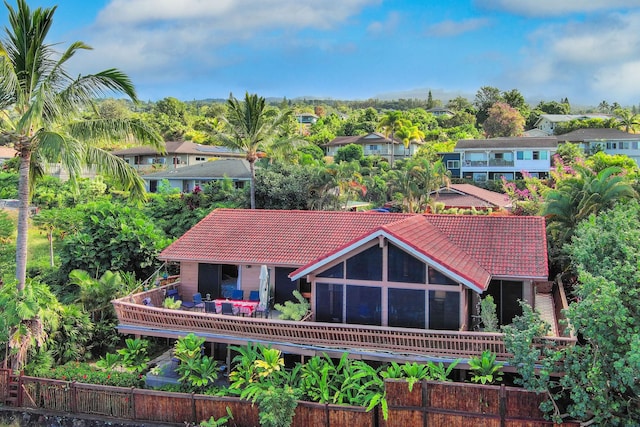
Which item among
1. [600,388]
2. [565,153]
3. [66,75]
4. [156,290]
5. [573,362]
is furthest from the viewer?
[565,153]

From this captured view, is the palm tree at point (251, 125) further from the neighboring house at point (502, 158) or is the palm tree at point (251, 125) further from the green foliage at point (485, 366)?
the neighboring house at point (502, 158)

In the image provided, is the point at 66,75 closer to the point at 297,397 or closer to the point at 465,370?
the point at 297,397

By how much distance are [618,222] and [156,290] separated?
52.9 ft

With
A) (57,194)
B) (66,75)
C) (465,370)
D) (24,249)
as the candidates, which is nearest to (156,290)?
(24,249)

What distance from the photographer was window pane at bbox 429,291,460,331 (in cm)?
1698

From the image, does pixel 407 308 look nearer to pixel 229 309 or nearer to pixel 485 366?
pixel 485 366

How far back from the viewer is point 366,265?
58.2 ft

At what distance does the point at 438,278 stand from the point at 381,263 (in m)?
1.82

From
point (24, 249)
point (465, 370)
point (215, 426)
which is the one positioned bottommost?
point (215, 426)

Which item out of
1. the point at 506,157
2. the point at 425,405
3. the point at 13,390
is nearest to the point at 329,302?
the point at 425,405

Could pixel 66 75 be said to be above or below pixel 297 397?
above

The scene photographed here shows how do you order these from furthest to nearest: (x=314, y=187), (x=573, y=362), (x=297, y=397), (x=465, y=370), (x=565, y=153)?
(x=565, y=153), (x=314, y=187), (x=465, y=370), (x=297, y=397), (x=573, y=362)

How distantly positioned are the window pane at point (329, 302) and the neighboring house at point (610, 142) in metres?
62.1

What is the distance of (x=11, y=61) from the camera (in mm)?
17906
